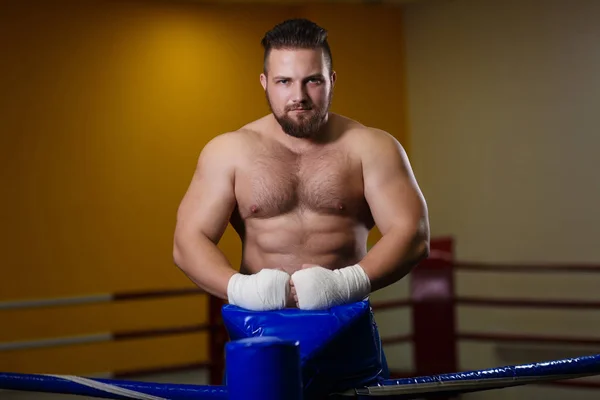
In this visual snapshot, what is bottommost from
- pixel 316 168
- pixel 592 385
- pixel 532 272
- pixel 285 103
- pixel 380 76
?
pixel 592 385

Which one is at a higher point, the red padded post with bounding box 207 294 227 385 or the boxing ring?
the boxing ring

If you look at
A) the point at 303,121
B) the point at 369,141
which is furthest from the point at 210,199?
the point at 369,141

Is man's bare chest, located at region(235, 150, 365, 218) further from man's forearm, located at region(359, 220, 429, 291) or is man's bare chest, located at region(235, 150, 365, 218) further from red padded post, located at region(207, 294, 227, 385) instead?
red padded post, located at region(207, 294, 227, 385)

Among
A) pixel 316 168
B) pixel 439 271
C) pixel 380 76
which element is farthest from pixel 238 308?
pixel 380 76

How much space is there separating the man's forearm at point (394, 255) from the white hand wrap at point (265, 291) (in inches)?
7.0

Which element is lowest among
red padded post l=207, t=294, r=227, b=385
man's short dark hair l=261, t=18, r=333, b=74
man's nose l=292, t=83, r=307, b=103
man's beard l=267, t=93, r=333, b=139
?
red padded post l=207, t=294, r=227, b=385

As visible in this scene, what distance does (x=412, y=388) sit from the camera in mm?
1425

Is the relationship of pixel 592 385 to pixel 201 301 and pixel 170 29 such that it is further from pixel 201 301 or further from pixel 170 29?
pixel 170 29

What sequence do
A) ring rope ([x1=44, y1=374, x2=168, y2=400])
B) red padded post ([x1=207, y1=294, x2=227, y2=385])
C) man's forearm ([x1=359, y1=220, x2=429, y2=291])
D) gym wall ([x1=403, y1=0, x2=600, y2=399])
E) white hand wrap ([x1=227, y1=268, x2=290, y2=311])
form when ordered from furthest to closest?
gym wall ([x1=403, y1=0, x2=600, y2=399]) < red padded post ([x1=207, y1=294, x2=227, y2=385]) < man's forearm ([x1=359, y1=220, x2=429, y2=291]) < white hand wrap ([x1=227, y1=268, x2=290, y2=311]) < ring rope ([x1=44, y1=374, x2=168, y2=400])

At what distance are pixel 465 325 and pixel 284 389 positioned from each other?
4.37 meters

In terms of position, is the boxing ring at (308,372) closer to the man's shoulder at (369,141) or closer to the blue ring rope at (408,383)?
the blue ring rope at (408,383)

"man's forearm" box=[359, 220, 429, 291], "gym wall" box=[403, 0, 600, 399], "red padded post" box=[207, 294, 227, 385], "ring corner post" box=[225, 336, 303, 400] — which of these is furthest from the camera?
"gym wall" box=[403, 0, 600, 399]

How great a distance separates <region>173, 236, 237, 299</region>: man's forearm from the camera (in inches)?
68.6

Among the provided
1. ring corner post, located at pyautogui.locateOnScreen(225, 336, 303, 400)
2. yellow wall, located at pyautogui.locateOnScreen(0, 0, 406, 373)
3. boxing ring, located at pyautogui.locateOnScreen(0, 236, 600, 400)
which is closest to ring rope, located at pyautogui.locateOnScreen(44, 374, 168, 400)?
boxing ring, located at pyautogui.locateOnScreen(0, 236, 600, 400)
